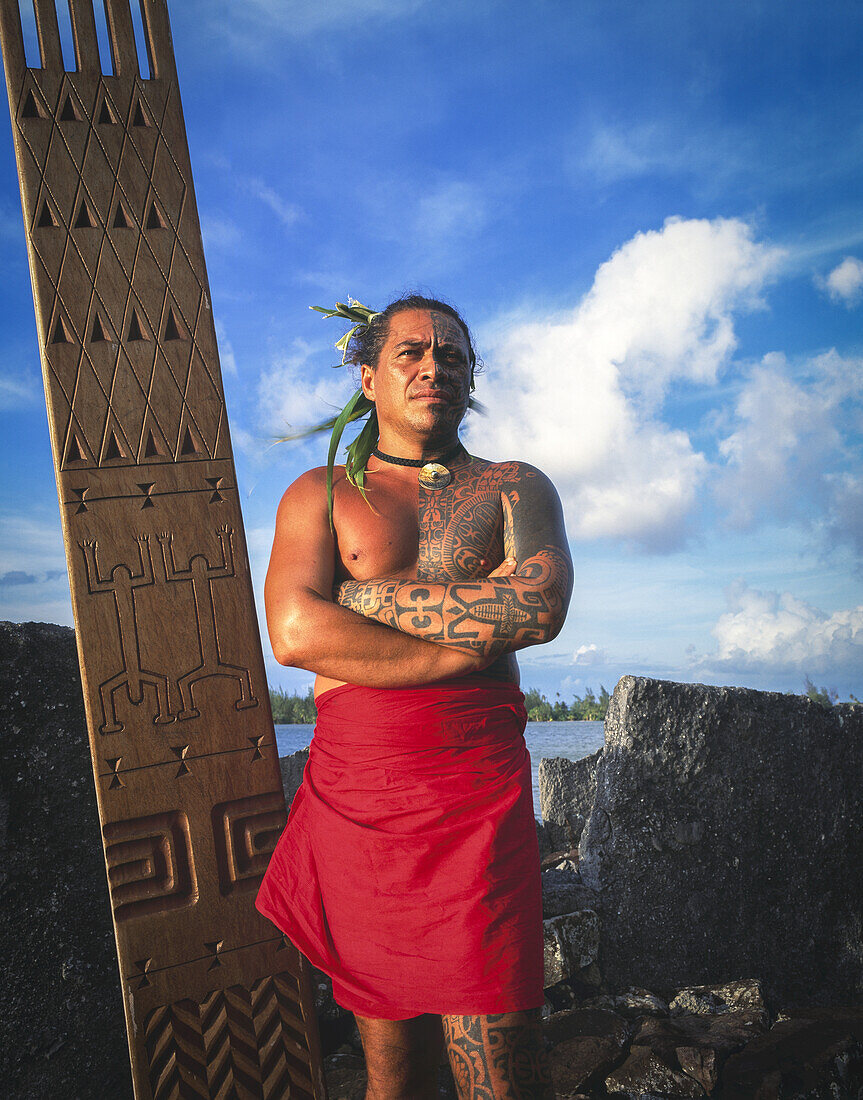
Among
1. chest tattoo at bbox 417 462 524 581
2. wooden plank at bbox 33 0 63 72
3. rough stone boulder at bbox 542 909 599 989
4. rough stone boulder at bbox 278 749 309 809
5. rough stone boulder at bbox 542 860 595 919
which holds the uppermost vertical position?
wooden plank at bbox 33 0 63 72

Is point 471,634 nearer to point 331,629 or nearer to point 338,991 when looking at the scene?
point 331,629

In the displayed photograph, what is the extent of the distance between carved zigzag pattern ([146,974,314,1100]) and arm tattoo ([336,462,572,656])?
1374 millimetres

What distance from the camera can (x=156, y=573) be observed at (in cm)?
244

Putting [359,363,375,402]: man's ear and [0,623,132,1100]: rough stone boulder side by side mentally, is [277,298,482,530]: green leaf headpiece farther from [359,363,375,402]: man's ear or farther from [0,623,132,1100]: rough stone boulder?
[0,623,132,1100]: rough stone boulder

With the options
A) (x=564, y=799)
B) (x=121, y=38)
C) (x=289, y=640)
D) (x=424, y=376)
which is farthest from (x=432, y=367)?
(x=564, y=799)

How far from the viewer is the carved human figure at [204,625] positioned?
243 centimetres

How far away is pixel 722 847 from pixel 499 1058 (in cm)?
196

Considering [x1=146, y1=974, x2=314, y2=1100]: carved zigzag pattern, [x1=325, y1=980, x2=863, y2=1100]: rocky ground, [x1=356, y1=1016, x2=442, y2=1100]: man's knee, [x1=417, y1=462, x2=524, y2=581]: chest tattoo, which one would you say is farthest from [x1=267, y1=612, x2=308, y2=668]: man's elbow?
[x1=325, y1=980, x2=863, y2=1100]: rocky ground

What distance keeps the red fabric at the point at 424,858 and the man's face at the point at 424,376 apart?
82 cm

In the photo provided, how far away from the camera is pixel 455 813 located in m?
2.03

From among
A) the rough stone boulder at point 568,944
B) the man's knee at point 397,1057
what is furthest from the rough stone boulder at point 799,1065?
the man's knee at point 397,1057

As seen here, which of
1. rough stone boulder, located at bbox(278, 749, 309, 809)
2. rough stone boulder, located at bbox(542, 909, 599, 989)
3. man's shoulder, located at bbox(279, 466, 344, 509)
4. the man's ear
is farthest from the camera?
rough stone boulder, located at bbox(278, 749, 309, 809)

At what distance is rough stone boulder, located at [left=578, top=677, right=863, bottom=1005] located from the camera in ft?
10.9

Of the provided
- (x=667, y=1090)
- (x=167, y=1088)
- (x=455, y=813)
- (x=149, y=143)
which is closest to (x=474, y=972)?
(x=455, y=813)
